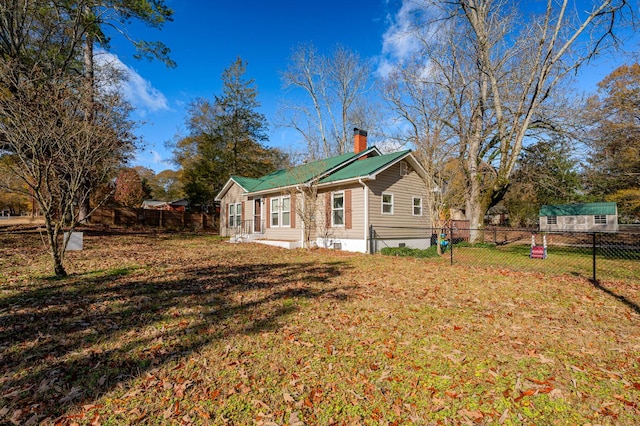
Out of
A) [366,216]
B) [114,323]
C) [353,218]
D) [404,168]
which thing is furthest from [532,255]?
[114,323]

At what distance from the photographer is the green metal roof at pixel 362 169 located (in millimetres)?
12895

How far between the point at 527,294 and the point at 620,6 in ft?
42.1

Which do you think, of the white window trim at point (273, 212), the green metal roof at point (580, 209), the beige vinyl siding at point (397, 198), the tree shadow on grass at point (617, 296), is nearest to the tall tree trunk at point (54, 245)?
the beige vinyl siding at point (397, 198)

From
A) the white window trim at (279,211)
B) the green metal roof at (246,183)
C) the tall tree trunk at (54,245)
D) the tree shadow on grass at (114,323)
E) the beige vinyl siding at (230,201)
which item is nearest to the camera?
the tree shadow on grass at (114,323)

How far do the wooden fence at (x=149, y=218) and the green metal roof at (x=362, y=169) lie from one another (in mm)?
16557

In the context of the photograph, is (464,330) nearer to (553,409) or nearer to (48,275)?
(553,409)

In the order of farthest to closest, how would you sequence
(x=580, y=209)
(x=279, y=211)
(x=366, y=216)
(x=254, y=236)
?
(x=580, y=209)
(x=254, y=236)
(x=279, y=211)
(x=366, y=216)

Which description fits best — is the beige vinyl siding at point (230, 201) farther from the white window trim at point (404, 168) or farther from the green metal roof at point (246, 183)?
the white window trim at point (404, 168)

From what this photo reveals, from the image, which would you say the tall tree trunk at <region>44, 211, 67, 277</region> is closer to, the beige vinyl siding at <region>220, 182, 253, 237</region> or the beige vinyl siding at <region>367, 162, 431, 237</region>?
the beige vinyl siding at <region>367, 162, 431, 237</region>

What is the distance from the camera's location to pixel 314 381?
296 cm

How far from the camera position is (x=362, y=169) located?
13531 millimetres

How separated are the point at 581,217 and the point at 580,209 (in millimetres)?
811

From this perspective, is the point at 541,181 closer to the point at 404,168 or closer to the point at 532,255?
the point at 532,255

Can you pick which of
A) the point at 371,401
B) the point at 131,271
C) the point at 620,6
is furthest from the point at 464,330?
the point at 620,6
